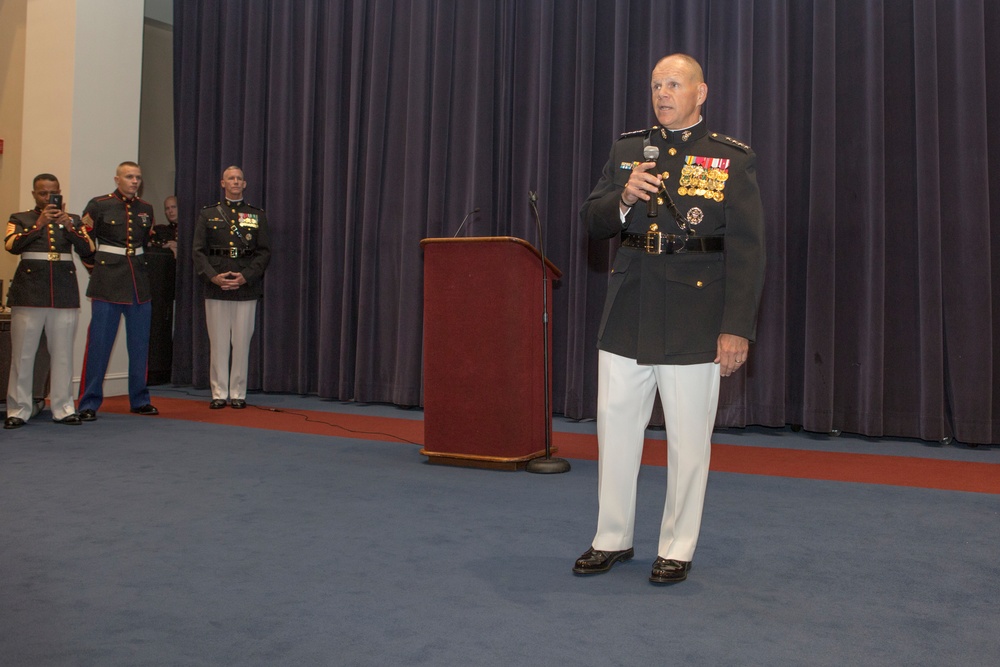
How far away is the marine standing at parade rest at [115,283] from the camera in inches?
213

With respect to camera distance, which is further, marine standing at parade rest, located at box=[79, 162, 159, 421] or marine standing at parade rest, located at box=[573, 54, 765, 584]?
marine standing at parade rest, located at box=[79, 162, 159, 421]

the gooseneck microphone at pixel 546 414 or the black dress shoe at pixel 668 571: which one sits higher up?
the gooseneck microphone at pixel 546 414

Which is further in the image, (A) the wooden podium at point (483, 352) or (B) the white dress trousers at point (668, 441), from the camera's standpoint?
(A) the wooden podium at point (483, 352)

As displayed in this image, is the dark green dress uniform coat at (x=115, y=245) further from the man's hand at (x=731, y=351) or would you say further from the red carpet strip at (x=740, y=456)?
the man's hand at (x=731, y=351)

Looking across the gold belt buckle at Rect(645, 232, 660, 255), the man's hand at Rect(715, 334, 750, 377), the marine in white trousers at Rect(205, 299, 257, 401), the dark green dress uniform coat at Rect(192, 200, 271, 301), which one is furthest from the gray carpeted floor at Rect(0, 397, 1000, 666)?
the dark green dress uniform coat at Rect(192, 200, 271, 301)

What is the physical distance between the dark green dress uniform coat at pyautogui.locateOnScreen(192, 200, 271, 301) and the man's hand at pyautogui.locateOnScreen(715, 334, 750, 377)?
15.0 ft

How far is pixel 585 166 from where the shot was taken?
18.6 ft

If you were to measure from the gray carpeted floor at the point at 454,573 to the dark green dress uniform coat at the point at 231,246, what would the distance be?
2.50 meters

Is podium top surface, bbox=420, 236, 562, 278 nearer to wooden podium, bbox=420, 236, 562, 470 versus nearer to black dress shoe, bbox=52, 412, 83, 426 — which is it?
wooden podium, bbox=420, 236, 562, 470

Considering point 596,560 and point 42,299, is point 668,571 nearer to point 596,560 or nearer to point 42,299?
point 596,560

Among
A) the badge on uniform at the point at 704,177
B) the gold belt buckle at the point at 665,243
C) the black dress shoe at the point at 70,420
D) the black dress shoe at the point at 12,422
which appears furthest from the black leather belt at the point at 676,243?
the black dress shoe at the point at 12,422

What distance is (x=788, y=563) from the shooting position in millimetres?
2541

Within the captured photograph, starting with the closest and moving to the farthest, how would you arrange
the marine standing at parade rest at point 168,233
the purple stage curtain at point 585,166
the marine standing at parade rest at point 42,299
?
the purple stage curtain at point 585,166
the marine standing at parade rest at point 42,299
the marine standing at parade rest at point 168,233

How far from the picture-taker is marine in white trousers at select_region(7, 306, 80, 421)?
200 inches
